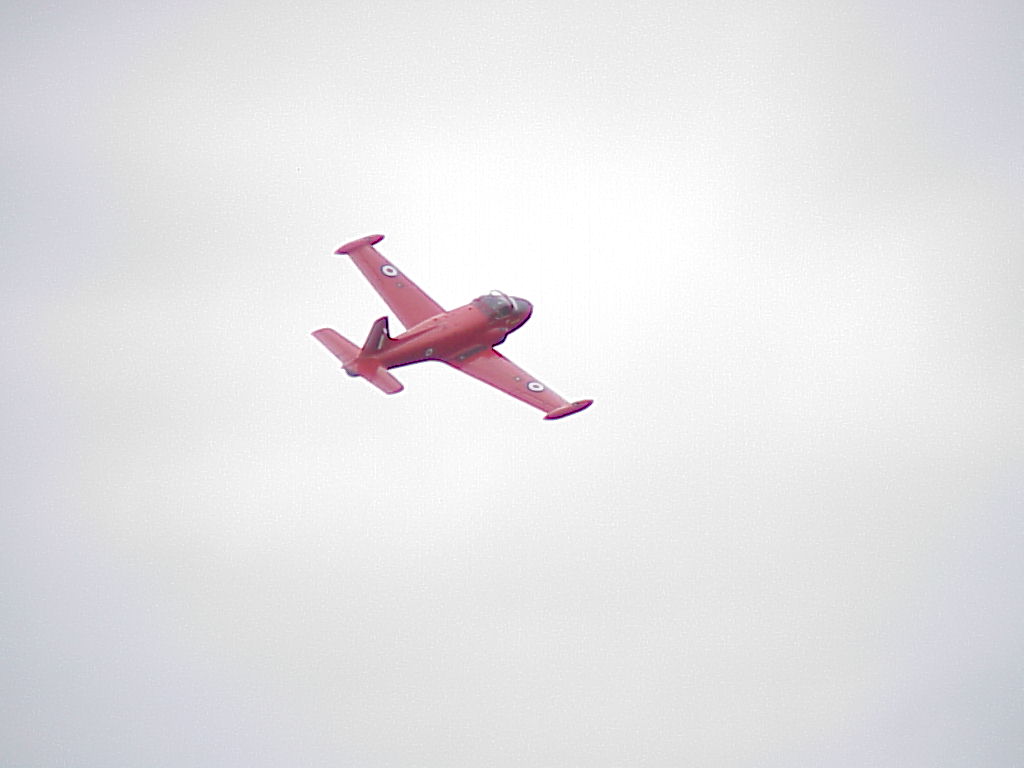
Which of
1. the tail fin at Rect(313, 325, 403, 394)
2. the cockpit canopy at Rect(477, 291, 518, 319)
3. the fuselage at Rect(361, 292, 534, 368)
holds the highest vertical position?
the cockpit canopy at Rect(477, 291, 518, 319)

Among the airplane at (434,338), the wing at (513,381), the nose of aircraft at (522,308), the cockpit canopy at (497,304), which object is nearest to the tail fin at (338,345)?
the airplane at (434,338)

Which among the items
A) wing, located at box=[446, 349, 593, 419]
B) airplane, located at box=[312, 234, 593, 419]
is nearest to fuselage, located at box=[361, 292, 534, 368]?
airplane, located at box=[312, 234, 593, 419]

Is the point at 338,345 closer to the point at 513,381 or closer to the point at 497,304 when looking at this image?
the point at 497,304

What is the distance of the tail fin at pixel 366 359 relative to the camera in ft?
187

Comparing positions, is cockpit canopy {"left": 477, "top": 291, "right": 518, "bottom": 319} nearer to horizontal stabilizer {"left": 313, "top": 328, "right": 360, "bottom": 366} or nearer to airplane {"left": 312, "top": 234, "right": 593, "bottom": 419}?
airplane {"left": 312, "top": 234, "right": 593, "bottom": 419}

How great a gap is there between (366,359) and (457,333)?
5197 millimetres

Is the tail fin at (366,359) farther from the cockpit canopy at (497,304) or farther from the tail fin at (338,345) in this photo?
the cockpit canopy at (497,304)

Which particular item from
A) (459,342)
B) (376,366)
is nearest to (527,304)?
(459,342)

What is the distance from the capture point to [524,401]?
60.1 m

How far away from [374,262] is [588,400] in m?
14.8

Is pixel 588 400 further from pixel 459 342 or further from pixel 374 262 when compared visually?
pixel 374 262

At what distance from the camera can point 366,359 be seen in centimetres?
5788

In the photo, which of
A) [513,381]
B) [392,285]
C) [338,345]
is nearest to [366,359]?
[338,345]

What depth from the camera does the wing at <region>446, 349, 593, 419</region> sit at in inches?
2349
